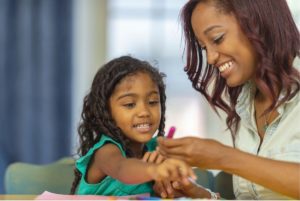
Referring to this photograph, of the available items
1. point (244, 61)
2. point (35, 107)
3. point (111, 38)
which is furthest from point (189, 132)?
point (244, 61)

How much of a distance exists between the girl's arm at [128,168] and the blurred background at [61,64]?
2.43 m

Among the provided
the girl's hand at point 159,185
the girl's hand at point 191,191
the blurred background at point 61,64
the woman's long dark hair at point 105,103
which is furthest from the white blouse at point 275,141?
the blurred background at point 61,64

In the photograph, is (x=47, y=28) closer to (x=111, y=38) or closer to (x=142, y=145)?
(x=111, y=38)

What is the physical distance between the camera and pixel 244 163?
107 cm

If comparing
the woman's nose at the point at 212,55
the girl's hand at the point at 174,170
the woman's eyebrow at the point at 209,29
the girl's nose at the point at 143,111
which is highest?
the woman's eyebrow at the point at 209,29

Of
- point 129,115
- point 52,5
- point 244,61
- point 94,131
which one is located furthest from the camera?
point 52,5

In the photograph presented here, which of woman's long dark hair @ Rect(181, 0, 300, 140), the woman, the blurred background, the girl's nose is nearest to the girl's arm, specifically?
the girl's nose

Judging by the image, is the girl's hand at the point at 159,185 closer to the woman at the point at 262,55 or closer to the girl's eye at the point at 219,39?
the woman at the point at 262,55

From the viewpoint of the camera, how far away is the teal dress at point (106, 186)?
142 centimetres

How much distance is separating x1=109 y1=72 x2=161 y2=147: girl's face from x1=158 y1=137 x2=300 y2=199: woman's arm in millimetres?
392

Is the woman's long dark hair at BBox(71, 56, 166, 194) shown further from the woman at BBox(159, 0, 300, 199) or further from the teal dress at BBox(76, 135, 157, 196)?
the woman at BBox(159, 0, 300, 199)

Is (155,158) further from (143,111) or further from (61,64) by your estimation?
(61,64)

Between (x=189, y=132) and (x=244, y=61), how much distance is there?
2.80 metres

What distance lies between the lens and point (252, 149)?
4.60 feet
